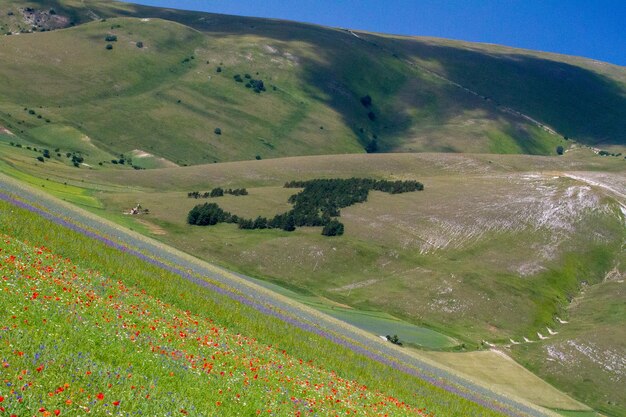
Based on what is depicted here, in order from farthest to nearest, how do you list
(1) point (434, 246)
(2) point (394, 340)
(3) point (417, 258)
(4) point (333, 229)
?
(1) point (434, 246)
(4) point (333, 229)
(3) point (417, 258)
(2) point (394, 340)

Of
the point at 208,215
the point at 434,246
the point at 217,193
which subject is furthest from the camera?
the point at 217,193

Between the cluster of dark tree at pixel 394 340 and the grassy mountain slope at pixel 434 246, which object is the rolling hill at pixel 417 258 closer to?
the grassy mountain slope at pixel 434 246

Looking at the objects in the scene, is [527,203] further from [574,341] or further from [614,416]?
[614,416]

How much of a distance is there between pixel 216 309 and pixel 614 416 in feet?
166

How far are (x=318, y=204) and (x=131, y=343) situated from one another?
10923 cm

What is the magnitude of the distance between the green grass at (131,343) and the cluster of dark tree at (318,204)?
3012 inches

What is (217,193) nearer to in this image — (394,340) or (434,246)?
(434,246)

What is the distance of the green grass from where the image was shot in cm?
1409

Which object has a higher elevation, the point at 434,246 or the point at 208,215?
the point at 434,246

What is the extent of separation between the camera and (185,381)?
1730 cm

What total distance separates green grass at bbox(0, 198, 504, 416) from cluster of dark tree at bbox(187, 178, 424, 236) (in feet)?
251

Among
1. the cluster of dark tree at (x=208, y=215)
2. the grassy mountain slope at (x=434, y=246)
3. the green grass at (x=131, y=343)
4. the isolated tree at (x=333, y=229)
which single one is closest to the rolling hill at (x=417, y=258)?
the green grass at (x=131, y=343)

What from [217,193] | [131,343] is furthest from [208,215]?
[131,343]

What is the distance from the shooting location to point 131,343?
1844 centimetres
